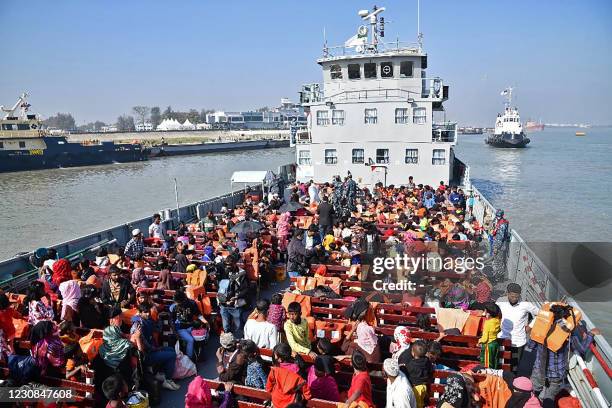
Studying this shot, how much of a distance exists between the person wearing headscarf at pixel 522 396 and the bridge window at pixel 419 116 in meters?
19.2

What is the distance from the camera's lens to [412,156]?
2241cm

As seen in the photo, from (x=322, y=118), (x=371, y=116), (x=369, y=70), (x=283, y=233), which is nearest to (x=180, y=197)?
(x=322, y=118)

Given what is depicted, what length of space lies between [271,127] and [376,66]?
361 ft

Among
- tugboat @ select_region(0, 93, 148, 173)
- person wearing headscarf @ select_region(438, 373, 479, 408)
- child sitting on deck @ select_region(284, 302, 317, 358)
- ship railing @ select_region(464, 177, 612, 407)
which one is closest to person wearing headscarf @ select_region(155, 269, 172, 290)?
child sitting on deck @ select_region(284, 302, 317, 358)

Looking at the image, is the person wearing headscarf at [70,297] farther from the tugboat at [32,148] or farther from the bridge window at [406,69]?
the tugboat at [32,148]

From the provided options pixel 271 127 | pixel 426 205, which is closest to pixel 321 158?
pixel 426 205

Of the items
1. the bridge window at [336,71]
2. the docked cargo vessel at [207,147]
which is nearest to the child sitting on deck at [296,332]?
the bridge window at [336,71]

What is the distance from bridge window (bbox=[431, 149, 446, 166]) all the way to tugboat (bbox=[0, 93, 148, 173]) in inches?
1965

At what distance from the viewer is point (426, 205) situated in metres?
15.9

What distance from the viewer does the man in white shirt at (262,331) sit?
588 cm

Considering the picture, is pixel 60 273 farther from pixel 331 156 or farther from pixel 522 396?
pixel 331 156

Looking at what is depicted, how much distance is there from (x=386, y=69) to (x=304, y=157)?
264 inches

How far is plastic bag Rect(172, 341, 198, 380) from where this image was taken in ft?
21.1

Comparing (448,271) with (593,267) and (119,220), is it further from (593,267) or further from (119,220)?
(119,220)
